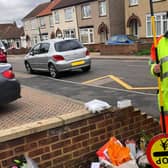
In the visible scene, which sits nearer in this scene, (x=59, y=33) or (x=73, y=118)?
(x=73, y=118)

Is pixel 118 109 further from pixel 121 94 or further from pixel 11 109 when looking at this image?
pixel 121 94

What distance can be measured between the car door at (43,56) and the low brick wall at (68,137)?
382 inches

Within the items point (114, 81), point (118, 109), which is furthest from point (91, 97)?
point (118, 109)

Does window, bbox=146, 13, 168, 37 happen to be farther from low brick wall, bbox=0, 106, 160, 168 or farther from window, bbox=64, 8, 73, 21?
low brick wall, bbox=0, 106, 160, 168

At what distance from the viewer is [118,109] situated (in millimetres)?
4352

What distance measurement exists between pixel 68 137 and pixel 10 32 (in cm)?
7236

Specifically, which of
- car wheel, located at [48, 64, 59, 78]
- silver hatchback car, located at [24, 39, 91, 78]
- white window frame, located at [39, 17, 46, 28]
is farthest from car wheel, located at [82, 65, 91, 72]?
white window frame, located at [39, 17, 46, 28]

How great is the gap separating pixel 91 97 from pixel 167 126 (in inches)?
207

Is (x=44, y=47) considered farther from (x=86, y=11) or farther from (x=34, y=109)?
(x=86, y=11)

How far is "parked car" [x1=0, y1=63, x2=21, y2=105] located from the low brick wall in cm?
179

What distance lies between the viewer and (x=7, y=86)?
5.39 metres

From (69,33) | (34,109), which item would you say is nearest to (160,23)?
(69,33)

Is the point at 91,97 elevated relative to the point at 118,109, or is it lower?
lower

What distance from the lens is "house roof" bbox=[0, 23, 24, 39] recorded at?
7169cm
